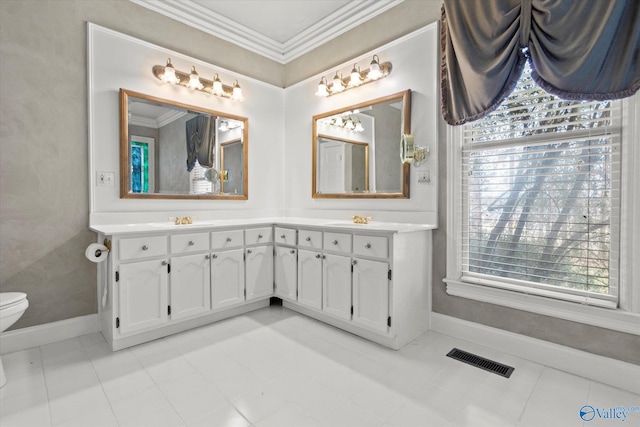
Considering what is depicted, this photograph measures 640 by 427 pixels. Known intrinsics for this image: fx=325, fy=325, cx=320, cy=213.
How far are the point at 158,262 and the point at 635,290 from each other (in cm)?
288

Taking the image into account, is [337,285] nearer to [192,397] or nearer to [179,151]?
[192,397]

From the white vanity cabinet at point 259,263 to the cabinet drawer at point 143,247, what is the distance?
696 mm

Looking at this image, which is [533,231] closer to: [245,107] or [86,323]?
[245,107]

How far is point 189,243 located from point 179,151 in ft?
3.06

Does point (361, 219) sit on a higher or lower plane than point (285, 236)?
higher

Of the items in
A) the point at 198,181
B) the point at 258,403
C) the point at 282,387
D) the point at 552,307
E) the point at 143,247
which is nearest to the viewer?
the point at 258,403

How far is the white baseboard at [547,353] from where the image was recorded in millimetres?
1758

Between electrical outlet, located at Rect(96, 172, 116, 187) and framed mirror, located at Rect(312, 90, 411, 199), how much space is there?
1.78 metres

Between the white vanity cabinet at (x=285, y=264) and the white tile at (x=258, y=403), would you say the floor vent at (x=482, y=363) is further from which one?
the white vanity cabinet at (x=285, y=264)

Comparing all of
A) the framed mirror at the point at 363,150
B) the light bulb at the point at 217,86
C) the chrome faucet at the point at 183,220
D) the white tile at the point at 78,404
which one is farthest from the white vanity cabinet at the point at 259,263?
the light bulb at the point at 217,86

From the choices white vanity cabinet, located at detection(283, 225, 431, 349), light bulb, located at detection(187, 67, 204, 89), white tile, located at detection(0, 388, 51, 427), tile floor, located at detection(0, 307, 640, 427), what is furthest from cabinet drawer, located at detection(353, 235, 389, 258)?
light bulb, located at detection(187, 67, 204, 89)

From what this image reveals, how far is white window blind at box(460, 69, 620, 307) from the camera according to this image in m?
1.83

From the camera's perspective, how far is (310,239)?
269cm

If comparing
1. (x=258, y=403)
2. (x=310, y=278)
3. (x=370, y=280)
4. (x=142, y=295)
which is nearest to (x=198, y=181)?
(x=142, y=295)
